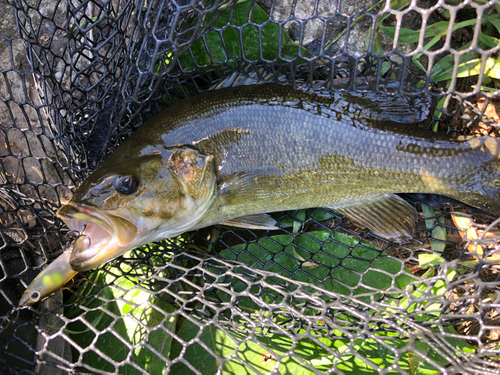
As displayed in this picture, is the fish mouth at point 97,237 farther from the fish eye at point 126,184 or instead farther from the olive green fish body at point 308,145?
the olive green fish body at point 308,145

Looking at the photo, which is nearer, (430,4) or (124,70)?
(124,70)

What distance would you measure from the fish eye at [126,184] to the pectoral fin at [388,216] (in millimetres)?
1658

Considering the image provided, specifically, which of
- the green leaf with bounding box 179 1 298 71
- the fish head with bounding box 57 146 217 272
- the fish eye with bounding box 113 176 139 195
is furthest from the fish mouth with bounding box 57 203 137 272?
the green leaf with bounding box 179 1 298 71

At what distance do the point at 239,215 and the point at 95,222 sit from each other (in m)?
1.01

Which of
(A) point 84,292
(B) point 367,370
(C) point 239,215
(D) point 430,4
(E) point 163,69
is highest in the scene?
(E) point 163,69

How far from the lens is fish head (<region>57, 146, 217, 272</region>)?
2230 millimetres

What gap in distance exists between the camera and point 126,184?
7.45 ft

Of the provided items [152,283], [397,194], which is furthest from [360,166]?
[152,283]

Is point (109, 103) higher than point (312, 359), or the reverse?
point (109, 103)

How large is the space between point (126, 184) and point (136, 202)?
5.2 inches

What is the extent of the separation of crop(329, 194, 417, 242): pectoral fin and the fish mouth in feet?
5.63

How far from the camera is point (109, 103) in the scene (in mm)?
2557

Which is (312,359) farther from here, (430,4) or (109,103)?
(430,4)

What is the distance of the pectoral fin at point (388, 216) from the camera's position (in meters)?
2.70
